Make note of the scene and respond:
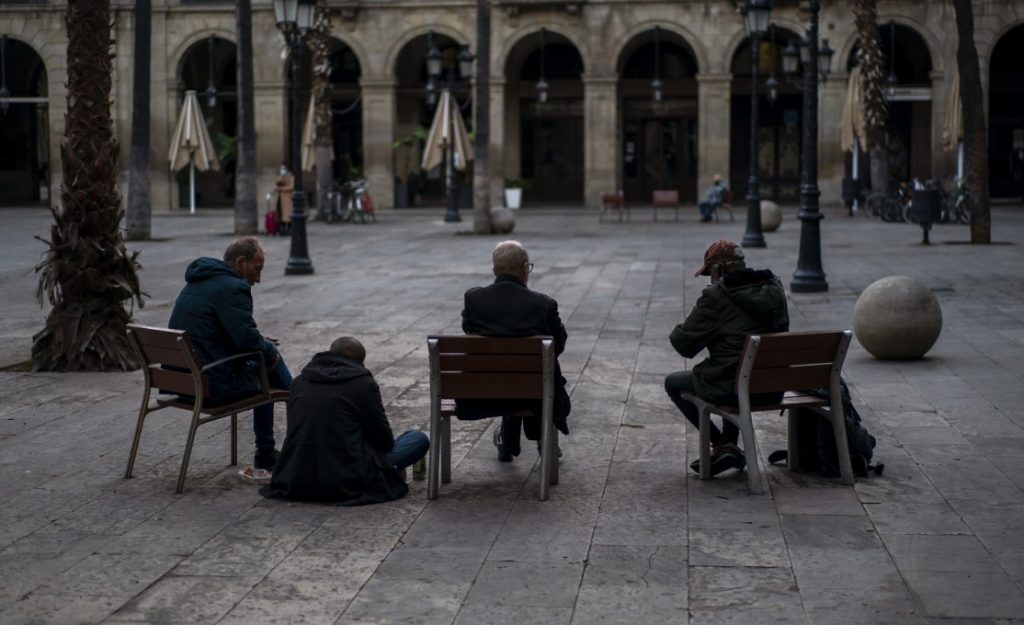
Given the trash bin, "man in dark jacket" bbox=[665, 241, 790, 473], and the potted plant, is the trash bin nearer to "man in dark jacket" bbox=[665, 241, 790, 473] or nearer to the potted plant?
the potted plant

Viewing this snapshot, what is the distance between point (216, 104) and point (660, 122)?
13880 millimetres

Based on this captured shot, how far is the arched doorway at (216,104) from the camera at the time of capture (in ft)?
153

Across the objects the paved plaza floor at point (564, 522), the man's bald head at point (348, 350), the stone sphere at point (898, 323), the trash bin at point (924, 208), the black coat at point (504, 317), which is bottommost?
the paved plaza floor at point (564, 522)

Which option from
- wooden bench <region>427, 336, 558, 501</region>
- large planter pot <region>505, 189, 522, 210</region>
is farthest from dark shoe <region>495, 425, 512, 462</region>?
large planter pot <region>505, 189, 522, 210</region>

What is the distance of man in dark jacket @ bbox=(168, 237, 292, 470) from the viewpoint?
802cm

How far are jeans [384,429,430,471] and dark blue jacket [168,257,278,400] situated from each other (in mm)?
933

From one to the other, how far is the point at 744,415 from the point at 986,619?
2308 millimetres

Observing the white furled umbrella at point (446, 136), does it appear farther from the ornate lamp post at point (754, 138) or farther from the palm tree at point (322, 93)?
the ornate lamp post at point (754, 138)

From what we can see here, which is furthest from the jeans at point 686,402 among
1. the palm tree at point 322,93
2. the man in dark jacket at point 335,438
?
the palm tree at point 322,93

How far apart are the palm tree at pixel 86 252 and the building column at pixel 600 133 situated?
3133 centimetres

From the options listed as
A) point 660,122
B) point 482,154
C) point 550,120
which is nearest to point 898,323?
point 482,154

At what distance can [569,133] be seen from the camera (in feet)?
155

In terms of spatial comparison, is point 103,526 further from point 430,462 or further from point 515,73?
point 515,73

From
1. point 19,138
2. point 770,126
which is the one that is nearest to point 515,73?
point 770,126
